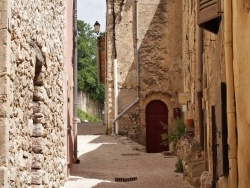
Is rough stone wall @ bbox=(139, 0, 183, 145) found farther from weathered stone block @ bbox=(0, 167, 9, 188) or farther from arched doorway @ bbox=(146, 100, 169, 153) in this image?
weathered stone block @ bbox=(0, 167, 9, 188)

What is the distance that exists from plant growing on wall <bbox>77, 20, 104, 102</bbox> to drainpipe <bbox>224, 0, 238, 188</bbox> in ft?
100

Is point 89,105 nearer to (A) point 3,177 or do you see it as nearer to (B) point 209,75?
(B) point 209,75

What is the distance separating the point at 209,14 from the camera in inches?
225

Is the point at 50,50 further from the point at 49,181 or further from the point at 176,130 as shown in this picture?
the point at 176,130

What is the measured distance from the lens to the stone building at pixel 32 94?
3605 millimetres

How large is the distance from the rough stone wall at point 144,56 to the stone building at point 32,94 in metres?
11.7

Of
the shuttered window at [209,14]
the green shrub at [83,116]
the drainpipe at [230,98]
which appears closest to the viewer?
the drainpipe at [230,98]

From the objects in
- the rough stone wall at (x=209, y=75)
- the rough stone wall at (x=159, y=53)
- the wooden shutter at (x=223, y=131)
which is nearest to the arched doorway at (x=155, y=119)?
the rough stone wall at (x=159, y=53)

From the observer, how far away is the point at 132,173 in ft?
34.8

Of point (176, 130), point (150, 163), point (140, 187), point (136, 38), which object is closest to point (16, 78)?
point (140, 187)

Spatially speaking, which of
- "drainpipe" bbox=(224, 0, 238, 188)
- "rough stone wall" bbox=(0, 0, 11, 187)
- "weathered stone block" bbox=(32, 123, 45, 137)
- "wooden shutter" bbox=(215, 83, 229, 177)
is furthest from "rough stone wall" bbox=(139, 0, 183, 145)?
"rough stone wall" bbox=(0, 0, 11, 187)

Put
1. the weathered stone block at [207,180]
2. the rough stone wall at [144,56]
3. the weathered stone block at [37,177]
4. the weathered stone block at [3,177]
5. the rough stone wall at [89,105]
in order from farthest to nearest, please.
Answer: the rough stone wall at [89,105], the rough stone wall at [144,56], the weathered stone block at [207,180], the weathered stone block at [37,177], the weathered stone block at [3,177]

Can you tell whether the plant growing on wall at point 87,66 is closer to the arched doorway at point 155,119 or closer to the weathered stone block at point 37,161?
the arched doorway at point 155,119

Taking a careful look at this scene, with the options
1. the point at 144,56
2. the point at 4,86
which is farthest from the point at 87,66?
the point at 4,86
